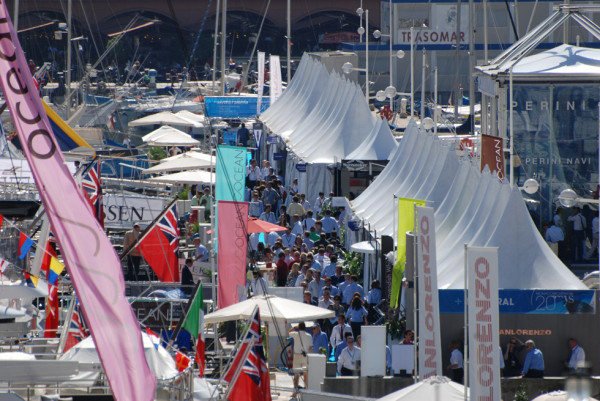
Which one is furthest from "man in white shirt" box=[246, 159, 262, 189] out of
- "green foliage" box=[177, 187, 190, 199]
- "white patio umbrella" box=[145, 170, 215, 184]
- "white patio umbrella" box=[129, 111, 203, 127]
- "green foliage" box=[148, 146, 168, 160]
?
"white patio umbrella" box=[129, 111, 203, 127]

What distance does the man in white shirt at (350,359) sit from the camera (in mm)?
15195

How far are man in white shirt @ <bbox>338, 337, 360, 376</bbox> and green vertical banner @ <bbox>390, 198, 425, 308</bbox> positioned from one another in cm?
72

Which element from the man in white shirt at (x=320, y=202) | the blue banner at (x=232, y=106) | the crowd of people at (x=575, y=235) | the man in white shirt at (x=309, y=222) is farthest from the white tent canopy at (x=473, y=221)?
the blue banner at (x=232, y=106)

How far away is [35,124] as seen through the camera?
6.20m

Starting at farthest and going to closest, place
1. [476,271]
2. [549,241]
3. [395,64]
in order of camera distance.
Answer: [395,64] < [549,241] < [476,271]

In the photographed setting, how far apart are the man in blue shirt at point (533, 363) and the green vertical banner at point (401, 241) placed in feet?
5.73

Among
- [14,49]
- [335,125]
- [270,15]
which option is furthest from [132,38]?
[14,49]

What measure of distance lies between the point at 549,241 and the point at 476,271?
864 centimetres

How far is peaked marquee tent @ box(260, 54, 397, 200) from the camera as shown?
25.8m

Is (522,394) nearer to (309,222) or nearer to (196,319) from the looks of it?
(196,319)

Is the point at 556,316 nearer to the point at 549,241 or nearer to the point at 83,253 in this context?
the point at 549,241

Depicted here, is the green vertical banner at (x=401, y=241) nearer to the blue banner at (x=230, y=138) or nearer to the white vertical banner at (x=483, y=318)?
the white vertical banner at (x=483, y=318)

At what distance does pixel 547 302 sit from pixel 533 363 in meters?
0.77

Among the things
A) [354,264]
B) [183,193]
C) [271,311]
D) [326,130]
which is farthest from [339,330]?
[183,193]
